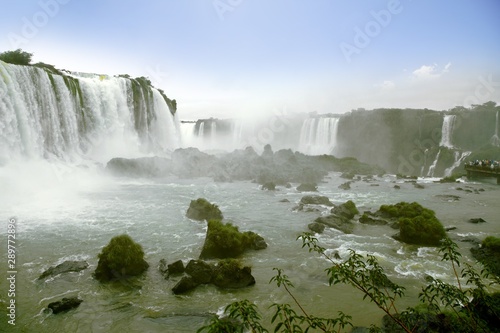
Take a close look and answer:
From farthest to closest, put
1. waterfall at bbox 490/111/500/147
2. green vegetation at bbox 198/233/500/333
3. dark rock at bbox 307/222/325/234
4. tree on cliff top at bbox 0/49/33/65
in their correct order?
waterfall at bbox 490/111/500/147 < tree on cliff top at bbox 0/49/33/65 < dark rock at bbox 307/222/325/234 < green vegetation at bbox 198/233/500/333

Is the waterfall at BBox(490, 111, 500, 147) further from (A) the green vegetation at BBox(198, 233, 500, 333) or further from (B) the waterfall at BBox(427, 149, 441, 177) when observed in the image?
(A) the green vegetation at BBox(198, 233, 500, 333)

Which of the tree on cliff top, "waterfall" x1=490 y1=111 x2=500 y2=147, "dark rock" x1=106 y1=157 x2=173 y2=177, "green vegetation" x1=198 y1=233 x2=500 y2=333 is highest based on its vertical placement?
the tree on cliff top

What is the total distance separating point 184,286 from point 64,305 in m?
3.17

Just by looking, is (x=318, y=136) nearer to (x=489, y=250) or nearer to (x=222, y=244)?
(x=489, y=250)

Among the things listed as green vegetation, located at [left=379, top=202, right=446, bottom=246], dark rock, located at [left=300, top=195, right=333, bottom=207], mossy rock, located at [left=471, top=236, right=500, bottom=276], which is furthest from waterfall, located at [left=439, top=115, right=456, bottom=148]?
mossy rock, located at [left=471, top=236, right=500, bottom=276]

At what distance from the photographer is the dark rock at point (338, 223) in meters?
16.1

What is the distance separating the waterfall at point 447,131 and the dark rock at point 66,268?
177 ft

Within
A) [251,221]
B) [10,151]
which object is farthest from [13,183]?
[251,221]

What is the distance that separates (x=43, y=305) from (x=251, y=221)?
11124 mm

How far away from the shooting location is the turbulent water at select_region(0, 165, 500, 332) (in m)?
8.20

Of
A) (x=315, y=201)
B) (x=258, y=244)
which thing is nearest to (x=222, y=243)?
(x=258, y=244)

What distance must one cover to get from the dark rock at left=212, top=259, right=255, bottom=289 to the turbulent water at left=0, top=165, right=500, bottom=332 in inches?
10.9

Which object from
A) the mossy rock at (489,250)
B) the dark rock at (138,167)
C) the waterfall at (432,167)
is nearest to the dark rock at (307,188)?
the dark rock at (138,167)

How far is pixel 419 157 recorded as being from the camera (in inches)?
2061
